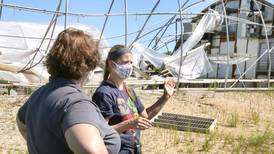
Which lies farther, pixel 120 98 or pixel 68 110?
pixel 120 98

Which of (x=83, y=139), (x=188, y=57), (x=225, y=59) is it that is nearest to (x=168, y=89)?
(x=83, y=139)

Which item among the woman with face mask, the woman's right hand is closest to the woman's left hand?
the woman with face mask

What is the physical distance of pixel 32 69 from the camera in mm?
11898

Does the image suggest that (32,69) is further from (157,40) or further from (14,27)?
(157,40)

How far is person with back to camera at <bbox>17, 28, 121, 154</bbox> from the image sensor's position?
1.42 meters

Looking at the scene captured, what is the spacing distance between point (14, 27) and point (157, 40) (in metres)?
5.13

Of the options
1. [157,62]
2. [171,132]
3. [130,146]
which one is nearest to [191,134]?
[171,132]

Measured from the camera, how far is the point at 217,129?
6617 mm

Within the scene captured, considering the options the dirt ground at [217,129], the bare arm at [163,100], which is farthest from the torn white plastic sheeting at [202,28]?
the bare arm at [163,100]

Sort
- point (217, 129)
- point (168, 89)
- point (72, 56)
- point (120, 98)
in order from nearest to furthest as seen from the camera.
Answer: point (72, 56)
point (120, 98)
point (168, 89)
point (217, 129)

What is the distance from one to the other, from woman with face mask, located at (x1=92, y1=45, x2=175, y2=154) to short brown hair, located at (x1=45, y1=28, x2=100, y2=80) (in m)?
0.84

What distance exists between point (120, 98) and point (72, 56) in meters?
1.04

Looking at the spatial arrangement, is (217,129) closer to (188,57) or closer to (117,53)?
(117,53)

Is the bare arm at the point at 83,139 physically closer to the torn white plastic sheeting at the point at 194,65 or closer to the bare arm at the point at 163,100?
the bare arm at the point at 163,100
